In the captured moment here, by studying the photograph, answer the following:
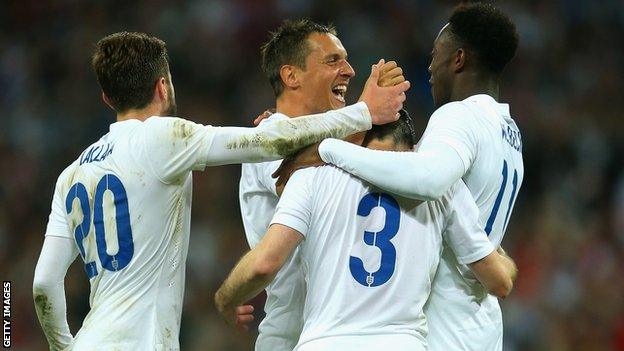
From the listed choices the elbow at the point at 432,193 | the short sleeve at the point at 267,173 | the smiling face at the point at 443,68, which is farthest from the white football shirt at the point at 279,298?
the elbow at the point at 432,193

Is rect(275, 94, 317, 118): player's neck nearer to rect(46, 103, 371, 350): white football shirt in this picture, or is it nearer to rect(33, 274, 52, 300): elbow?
rect(46, 103, 371, 350): white football shirt

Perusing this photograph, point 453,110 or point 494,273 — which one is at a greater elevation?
point 453,110

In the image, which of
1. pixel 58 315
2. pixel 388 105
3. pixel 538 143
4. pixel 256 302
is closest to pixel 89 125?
pixel 256 302

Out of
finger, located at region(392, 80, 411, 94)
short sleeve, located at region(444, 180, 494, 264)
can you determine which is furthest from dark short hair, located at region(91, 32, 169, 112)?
short sleeve, located at region(444, 180, 494, 264)

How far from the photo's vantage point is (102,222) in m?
4.00

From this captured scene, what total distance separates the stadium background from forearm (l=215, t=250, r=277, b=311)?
4.33 m

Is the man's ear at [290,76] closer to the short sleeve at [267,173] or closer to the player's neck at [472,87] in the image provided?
the short sleeve at [267,173]

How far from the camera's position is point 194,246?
8961 mm

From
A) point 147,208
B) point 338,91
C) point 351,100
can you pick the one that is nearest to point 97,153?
point 147,208

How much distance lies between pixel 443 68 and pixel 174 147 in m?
1.29

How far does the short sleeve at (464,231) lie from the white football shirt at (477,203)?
0.12m

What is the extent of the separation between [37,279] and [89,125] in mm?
5522

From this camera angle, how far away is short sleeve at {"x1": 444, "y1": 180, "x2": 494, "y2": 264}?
3.82 meters

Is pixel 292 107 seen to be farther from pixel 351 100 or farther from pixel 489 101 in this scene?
pixel 351 100
